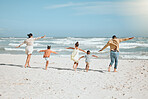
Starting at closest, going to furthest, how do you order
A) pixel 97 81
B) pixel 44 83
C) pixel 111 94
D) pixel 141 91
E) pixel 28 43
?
pixel 111 94 < pixel 141 91 < pixel 44 83 < pixel 97 81 < pixel 28 43

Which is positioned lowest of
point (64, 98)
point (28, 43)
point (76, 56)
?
point (64, 98)

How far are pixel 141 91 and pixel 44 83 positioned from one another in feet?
10.6

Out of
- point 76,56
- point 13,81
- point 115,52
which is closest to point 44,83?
point 13,81

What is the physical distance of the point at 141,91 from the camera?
543cm

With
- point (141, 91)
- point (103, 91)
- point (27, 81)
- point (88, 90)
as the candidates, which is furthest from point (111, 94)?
point (27, 81)

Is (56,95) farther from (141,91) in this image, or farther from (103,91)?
(141,91)

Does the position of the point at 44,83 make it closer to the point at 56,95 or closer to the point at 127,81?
the point at 56,95

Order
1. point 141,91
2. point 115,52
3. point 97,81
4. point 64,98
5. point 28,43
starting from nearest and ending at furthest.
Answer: point 64,98
point 141,91
point 97,81
point 115,52
point 28,43

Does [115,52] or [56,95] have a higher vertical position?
[115,52]

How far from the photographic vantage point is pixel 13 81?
20.2 feet

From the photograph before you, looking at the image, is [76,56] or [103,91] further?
[76,56]

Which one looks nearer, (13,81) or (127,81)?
(13,81)

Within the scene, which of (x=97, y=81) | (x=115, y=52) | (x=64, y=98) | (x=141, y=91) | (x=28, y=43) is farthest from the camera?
(x=28, y=43)

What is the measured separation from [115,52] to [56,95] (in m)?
4.26
